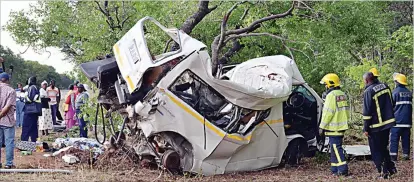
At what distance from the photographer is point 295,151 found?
845 centimetres

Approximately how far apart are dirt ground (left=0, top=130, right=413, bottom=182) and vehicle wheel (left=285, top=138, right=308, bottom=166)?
139 millimetres

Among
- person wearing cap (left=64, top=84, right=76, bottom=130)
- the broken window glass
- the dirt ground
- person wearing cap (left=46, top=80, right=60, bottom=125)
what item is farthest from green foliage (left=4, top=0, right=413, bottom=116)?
the dirt ground

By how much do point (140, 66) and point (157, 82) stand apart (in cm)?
32

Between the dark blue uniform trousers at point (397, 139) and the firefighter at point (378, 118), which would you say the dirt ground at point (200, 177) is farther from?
the dark blue uniform trousers at point (397, 139)

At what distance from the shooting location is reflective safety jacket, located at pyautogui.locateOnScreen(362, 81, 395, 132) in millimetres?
7531

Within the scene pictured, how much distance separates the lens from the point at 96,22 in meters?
11.8

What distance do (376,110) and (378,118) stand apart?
122mm

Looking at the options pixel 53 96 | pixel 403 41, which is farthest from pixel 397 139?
pixel 53 96

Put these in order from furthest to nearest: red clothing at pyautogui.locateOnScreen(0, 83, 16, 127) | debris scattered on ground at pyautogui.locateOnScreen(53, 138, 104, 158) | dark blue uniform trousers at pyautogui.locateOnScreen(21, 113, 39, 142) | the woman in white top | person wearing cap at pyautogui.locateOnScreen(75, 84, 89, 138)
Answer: the woman in white top
person wearing cap at pyautogui.locateOnScreen(75, 84, 89, 138)
dark blue uniform trousers at pyautogui.locateOnScreen(21, 113, 39, 142)
debris scattered on ground at pyautogui.locateOnScreen(53, 138, 104, 158)
red clothing at pyautogui.locateOnScreen(0, 83, 16, 127)

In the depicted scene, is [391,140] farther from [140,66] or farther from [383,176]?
[140,66]

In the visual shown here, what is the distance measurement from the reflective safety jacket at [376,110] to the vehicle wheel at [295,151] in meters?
A: 1.27

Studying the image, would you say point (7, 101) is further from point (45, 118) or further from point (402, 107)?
point (402, 107)

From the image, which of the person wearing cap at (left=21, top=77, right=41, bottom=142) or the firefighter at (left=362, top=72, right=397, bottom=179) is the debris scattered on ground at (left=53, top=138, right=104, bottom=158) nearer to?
the person wearing cap at (left=21, top=77, right=41, bottom=142)

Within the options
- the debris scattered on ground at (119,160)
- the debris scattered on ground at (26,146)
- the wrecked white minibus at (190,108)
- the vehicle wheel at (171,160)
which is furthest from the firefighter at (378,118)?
the debris scattered on ground at (26,146)
